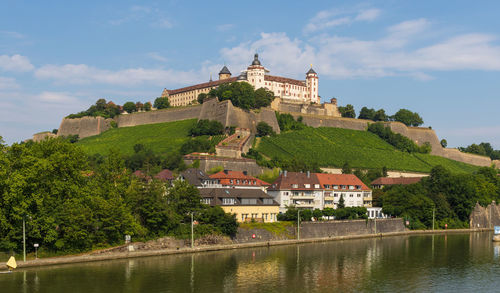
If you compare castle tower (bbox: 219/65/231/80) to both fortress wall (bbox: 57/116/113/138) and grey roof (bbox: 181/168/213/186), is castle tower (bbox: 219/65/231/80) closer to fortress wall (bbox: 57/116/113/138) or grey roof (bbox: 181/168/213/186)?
fortress wall (bbox: 57/116/113/138)

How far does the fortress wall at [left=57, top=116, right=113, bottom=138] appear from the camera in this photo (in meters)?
135

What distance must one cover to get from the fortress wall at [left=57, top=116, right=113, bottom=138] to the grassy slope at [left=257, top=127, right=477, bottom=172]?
155ft

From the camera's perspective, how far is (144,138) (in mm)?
118188

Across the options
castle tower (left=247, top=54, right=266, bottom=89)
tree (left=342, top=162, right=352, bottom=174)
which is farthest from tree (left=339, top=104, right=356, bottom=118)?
Answer: tree (left=342, top=162, right=352, bottom=174)

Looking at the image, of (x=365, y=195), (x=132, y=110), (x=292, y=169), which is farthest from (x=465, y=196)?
(x=132, y=110)

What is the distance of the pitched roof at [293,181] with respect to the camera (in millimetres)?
71688

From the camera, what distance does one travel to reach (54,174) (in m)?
47.7

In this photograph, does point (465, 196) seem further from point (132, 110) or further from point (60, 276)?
point (132, 110)

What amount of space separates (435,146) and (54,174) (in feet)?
375

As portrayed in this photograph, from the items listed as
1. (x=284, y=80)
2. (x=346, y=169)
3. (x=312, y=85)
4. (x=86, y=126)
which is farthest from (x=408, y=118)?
(x=86, y=126)

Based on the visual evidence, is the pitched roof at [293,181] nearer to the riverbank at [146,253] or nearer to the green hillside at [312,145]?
the riverbank at [146,253]

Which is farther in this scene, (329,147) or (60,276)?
(329,147)

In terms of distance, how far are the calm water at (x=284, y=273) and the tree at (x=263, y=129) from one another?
5442 centimetres

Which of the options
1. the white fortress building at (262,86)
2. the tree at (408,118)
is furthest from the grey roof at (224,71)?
the tree at (408,118)
